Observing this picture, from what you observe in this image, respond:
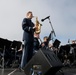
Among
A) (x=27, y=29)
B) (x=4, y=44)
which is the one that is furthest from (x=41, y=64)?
(x=4, y=44)

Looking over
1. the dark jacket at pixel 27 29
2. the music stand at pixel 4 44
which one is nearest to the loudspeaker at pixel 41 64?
the dark jacket at pixel 27 29

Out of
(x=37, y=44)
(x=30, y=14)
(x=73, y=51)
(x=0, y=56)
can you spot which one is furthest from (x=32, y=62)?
(x=73, y=51)

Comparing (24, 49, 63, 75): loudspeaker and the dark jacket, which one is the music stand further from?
(24, 49, 63, 75): loudspeaker

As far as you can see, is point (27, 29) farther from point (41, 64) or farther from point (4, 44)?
point (4, 44)

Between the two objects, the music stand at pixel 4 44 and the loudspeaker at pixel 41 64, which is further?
the music stand at pixel 4 44

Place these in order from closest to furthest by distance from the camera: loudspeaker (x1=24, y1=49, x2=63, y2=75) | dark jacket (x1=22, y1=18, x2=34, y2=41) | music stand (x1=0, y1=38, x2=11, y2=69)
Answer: loudspeaker (x1=24, y1=49, x2=63, y2=75), dark jacket (x1=22, y1=18, x2=34, y2=41), music stand (x1=0, y1=38, x2=11, y2=69)

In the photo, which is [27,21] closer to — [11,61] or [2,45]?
[2,45]

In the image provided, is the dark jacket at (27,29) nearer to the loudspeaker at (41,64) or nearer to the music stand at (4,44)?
the loudspeaker at (41,64)

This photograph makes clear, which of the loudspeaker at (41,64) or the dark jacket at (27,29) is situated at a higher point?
the dark jacket at (27,29)

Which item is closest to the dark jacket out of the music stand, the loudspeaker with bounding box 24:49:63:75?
the loudspeaker with bounding box 24:49:63:75

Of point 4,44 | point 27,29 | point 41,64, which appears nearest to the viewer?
point 41,64

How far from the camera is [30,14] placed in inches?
221

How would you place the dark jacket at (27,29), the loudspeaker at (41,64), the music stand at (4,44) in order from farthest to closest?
the music stand at (4,44) < the dark jacket at (27,29) < the loudspeaker at (41,64)

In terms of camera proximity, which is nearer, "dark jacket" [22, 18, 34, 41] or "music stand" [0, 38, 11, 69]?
"dark jacket" [22, 18, 34, 41]
